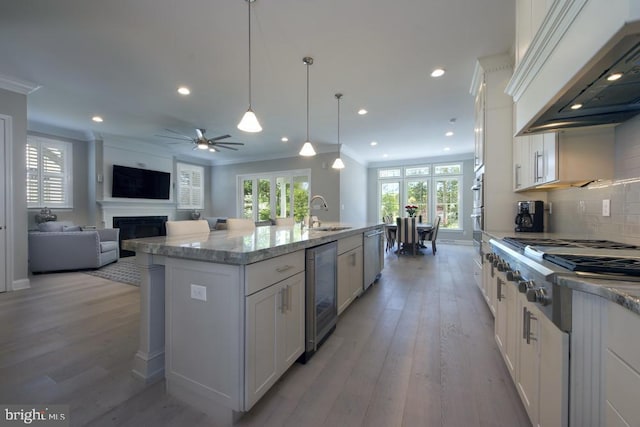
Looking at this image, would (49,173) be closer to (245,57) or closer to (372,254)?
(245,57)

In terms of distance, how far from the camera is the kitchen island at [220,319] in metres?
1.28

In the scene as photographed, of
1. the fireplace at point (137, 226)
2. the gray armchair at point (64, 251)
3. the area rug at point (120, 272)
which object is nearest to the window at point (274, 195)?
the fireplace at point (137, 226)

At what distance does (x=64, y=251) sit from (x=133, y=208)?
243cm

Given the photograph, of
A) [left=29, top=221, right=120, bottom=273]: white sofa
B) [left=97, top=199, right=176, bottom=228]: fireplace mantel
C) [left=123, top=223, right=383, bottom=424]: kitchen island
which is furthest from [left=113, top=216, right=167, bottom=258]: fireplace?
[left=123, top=223, right=383, bottom=424]: kitchen island

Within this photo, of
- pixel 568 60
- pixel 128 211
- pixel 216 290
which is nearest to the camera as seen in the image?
pixel 568 60

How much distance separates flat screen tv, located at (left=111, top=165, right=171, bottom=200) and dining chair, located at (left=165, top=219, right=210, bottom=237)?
5366mm

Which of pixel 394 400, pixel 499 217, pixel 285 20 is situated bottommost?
pixel 394 400

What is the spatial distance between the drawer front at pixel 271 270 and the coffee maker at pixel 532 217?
217 centimetres

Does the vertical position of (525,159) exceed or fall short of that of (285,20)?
it falls short

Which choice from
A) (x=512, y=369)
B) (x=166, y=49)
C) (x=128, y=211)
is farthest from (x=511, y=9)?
(x=128, y=211)

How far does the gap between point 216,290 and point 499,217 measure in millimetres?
2907

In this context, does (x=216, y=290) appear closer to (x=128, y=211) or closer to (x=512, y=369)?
(x=512, y=369)

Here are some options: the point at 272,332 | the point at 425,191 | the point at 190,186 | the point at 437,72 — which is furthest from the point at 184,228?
the point at 425,191

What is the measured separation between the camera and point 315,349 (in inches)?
75.0
